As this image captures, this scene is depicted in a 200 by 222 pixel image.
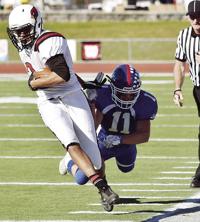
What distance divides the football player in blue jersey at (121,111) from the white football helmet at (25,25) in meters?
0.85

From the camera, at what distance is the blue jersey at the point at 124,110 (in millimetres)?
8570

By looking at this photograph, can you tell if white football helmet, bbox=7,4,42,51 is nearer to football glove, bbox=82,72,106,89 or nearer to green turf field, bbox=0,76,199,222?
football glove, bbox=82,72,106,89

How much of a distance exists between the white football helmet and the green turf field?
1.29 meters

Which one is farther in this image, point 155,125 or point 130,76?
point 155,125

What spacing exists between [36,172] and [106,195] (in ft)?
9.12

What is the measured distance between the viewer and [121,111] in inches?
341

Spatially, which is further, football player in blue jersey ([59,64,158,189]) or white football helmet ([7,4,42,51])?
football player in blue jersey ([59,64,158,189])

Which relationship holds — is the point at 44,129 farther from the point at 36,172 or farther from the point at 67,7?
the point at 67,7

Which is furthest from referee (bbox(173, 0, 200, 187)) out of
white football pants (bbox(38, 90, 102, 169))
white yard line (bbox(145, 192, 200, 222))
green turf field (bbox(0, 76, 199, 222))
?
white football pants (bbox(38, 90, 102, 169))

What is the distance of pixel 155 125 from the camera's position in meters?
14.7

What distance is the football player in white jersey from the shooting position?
25.4 ft

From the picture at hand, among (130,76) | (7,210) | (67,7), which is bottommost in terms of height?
(67,7)

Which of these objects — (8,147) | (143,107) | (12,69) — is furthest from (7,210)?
(12,69)

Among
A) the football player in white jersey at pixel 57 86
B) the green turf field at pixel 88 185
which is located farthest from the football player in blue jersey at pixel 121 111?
the football player in white jersey at pixel 57 86
